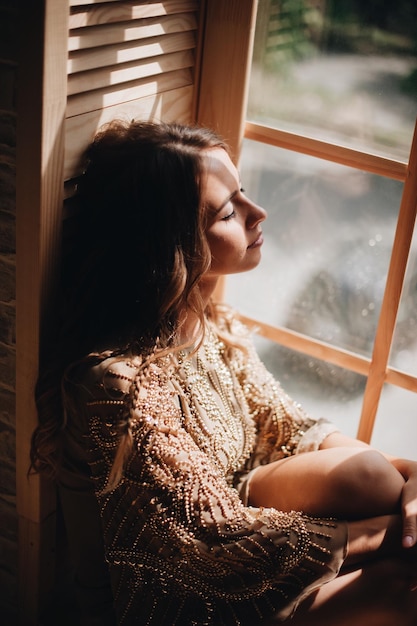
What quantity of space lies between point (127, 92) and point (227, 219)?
0.28 m

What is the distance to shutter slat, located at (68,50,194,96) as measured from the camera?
3.97ft

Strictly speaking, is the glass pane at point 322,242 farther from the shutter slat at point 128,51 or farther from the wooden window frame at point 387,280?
the shutter slat at point 128,51

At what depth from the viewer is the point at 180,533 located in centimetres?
122

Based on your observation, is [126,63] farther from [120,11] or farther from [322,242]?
[322,242]

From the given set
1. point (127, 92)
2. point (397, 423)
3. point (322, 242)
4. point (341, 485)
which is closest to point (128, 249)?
point (127, 92)

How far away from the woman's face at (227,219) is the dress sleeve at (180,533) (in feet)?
0.77

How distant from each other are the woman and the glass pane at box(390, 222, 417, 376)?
0.20m

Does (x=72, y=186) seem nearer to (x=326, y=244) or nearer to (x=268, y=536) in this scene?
(x=326, y=244)

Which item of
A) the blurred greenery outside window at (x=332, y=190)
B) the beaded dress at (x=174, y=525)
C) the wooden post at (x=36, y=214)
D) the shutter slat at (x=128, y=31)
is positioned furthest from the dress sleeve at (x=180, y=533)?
the shutter slat at (x=128, y=31)

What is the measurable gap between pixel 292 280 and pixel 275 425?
0.30 metres

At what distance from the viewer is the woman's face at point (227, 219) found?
4.31ft

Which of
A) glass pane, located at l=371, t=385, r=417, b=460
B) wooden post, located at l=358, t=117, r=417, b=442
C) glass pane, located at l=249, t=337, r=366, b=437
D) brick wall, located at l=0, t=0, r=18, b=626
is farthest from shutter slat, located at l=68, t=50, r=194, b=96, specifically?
glass pane, located at l=371, t=385, r=417, b=460

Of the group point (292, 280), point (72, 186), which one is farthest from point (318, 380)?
point (72, 186)

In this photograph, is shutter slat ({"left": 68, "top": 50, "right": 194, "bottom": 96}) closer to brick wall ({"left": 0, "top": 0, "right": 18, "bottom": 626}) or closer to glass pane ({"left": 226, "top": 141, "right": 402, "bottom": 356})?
brick wall ({"left": 0, "top": 0, "right": 18, "bottom": 626})
